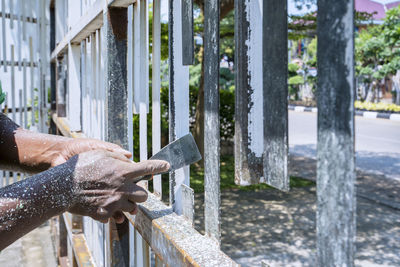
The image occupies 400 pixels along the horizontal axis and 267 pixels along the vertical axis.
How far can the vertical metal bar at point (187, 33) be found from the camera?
1.15 metres

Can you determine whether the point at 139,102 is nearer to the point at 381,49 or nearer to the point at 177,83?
the point at 177,83

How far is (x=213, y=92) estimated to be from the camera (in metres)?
1.02

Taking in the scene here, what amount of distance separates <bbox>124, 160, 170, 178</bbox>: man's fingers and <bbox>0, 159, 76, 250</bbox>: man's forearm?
158mm

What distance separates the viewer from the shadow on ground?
401 centimetres

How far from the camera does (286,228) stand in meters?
4.78

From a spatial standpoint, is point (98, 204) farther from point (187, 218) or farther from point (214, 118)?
point (214, 118)

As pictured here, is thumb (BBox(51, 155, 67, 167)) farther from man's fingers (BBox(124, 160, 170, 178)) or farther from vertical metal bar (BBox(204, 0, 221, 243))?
vertical metal bar (BBox(204, 0, 221, 243))

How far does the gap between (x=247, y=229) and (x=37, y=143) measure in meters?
3.44

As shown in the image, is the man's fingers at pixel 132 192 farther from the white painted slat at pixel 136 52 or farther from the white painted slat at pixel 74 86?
the white painted slat at pixel 74 86

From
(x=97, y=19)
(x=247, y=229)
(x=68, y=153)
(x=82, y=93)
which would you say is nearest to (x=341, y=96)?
(x=68, y=153)

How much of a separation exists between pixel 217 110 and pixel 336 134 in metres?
0.43

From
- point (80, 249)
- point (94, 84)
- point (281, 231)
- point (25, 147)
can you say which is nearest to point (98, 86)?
point (94, 84)

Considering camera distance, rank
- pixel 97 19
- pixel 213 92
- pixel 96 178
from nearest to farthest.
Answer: pixel 213 92
pixel 96 178
pixel 97 19

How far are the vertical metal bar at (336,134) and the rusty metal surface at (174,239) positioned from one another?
1.13ft
